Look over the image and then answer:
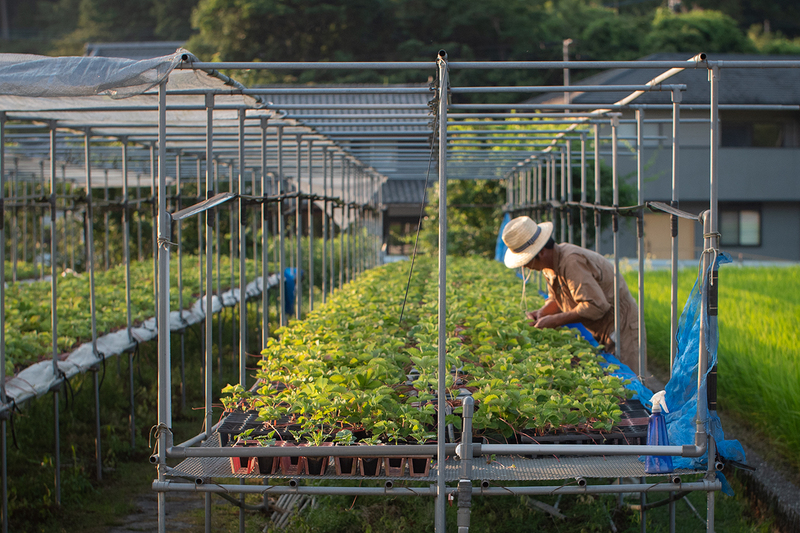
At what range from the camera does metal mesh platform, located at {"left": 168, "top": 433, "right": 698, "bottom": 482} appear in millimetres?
2705

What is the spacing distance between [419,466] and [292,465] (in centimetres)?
50

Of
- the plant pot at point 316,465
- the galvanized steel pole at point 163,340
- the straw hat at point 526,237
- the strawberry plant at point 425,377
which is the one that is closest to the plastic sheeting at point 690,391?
the strawberry plant at point 425,377

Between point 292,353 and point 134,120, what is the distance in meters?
2.63

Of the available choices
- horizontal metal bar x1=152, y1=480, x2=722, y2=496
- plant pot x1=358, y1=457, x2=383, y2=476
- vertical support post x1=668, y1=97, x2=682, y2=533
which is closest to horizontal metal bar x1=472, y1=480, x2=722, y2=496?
horizontal metal bar x1=152, y1=480, x2=722, y2=496

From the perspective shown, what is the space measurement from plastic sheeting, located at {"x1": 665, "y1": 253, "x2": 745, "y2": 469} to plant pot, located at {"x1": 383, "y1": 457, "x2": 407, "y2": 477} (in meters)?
1.11

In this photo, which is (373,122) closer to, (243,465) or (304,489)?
(243,465)

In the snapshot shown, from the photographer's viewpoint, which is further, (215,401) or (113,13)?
(113,13)

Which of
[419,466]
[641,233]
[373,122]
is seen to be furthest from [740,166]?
[419,466]

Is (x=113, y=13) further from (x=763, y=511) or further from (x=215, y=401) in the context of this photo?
(x=763, y=511)

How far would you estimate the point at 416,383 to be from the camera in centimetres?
317

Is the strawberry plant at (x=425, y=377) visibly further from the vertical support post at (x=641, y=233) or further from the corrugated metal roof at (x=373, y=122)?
the corrugated metal roof at (x=373, y=122)

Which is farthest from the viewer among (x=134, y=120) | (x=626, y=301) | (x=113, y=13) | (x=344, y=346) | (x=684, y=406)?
(x=113, y=13)

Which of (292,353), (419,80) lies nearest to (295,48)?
(419,80)

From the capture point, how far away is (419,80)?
27625 millimetres
